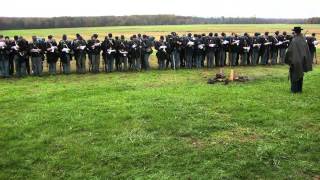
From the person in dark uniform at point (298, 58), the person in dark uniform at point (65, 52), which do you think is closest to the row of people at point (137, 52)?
the person in dark uniform at point (65, 52)

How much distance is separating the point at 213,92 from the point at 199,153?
Result: 6.96 m

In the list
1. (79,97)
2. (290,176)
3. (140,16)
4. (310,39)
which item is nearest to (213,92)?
(79,97)

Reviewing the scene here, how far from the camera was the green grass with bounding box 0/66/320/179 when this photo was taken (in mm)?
9633

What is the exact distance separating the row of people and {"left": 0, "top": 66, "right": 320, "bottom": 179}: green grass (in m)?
3.04

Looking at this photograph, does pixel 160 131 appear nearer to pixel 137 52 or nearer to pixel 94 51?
pixel 94 51

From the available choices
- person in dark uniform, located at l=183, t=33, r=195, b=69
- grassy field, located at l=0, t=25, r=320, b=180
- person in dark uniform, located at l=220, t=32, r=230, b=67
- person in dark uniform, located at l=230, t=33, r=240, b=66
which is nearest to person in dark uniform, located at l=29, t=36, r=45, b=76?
grassy field, located at l=0, t=25, r=320, b=180

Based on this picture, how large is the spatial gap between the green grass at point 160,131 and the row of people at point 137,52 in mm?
3042

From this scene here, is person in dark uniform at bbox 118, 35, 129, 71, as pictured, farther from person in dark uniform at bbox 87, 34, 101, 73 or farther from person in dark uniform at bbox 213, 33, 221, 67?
person in dark uniform at bbox 213, 33, 221, 67

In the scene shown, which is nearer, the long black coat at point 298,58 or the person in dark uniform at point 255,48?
the long black coat at point 298,58

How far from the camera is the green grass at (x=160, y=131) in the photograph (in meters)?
→ 9.63

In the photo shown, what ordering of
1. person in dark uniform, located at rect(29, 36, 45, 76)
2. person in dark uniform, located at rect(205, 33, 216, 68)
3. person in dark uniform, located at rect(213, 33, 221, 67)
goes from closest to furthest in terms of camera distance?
person in dark uniform, located at rect(29, 36, 45, 76) < person in dark uniform, located at rect(205, 33, 216, 68) < person in dark uniform, located at rect(213, 33, 221, 67)

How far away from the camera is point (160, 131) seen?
12.2 metres

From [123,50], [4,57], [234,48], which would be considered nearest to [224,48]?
[234,48]

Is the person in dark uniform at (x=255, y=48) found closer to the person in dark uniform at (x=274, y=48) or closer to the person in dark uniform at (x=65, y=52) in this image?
the person in dark uniform at (x=274, y=48)
